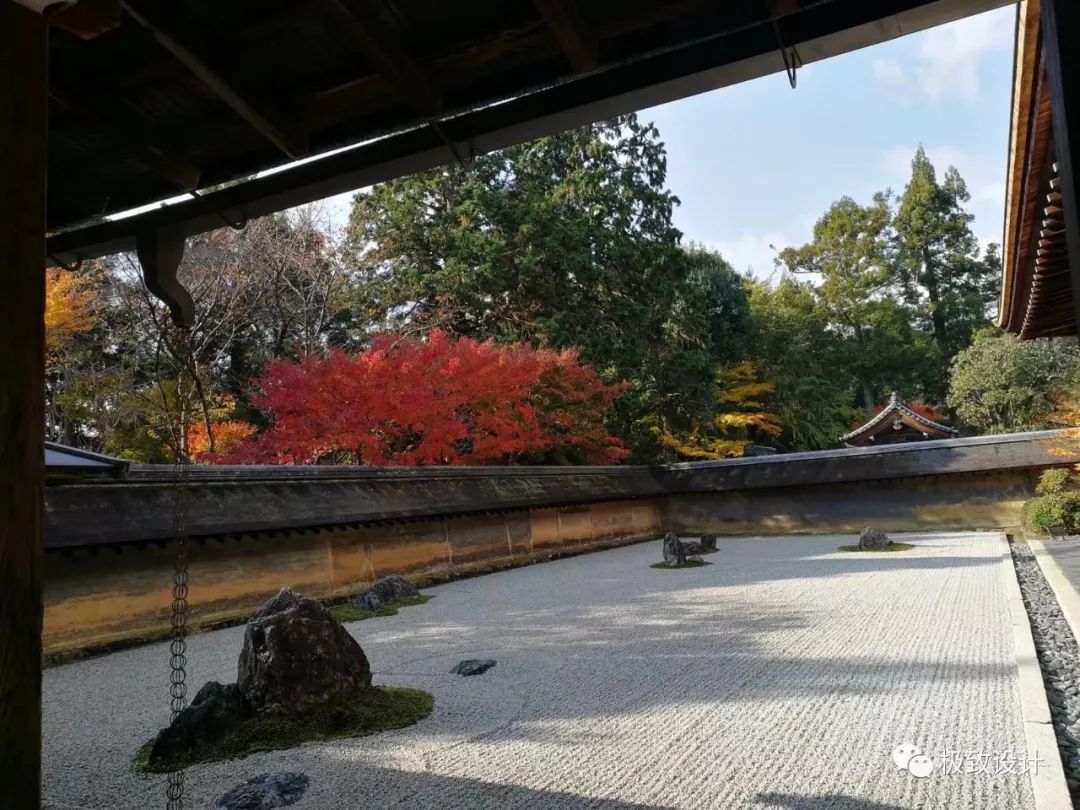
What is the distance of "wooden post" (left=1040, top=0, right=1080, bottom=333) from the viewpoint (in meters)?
1.44

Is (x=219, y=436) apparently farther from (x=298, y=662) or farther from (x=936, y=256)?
(x=936, y=256)

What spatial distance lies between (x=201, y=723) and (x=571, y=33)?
3506 mm

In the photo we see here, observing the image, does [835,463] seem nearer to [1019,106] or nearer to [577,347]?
[577,347]

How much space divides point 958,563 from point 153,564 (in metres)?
9.19

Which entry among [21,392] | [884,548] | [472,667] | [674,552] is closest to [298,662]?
[472,667]

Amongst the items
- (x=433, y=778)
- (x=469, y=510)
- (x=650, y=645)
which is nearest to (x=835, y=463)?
(x=469, y=510)

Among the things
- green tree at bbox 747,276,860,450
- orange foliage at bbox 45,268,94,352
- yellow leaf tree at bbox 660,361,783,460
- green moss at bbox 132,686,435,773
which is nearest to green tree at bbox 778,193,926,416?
green tree at bbox 747,276,860,450

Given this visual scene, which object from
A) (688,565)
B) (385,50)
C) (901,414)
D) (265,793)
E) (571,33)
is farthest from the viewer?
(901,414)

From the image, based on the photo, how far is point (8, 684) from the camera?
53.2 inches

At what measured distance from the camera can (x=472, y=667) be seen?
187 inches

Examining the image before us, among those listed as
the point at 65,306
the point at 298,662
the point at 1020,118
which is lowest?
the point at 298,662

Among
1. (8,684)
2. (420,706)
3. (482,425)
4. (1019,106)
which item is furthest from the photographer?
(482,425)

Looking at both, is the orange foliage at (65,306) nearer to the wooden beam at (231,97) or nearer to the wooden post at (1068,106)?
the wooden beam at (231,97)

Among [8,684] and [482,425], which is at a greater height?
[482,425]
